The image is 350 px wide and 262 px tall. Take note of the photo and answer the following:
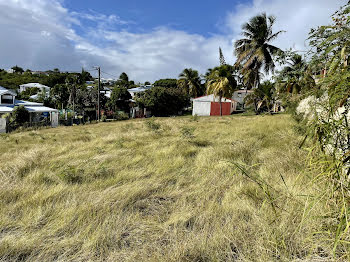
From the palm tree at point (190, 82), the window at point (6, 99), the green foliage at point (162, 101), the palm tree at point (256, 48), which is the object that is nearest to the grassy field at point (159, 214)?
the palm tree at point (256, 48)

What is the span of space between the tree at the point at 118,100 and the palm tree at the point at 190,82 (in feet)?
47.9

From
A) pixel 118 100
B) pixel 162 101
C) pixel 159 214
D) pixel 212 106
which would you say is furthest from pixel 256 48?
pixel 159 214

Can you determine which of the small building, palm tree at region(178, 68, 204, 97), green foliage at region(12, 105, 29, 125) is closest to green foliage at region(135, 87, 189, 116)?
palm tree at region(178, 68, 204, 97)

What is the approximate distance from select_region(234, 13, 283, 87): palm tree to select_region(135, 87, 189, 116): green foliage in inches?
614

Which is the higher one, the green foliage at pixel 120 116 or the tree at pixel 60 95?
the tree at pixel 60 95

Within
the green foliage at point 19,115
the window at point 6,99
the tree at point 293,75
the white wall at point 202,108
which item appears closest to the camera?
the tree at point 293,75

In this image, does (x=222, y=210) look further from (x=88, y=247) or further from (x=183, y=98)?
(x=183, y=98)

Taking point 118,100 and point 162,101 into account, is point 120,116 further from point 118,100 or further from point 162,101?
point 162,101

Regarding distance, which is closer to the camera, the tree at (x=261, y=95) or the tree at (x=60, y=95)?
the tree at (x=261, y=95)

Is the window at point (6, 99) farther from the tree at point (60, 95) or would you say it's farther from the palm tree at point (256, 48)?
the palm tree at point (256, 48)

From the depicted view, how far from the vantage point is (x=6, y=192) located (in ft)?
10.8

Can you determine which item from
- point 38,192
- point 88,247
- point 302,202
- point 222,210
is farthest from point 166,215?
point 38,192

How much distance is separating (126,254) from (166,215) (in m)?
0.81

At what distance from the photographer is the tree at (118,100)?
3981cm
